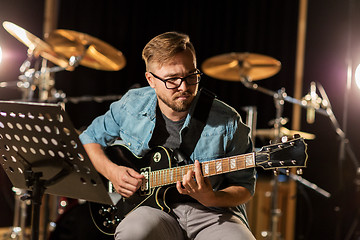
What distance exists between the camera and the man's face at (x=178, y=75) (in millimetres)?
2043

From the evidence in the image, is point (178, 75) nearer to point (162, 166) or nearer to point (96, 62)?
point (162, 166)

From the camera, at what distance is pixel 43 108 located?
1731 millimetres

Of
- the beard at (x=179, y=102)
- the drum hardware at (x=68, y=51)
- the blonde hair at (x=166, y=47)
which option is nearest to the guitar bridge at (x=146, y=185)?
the beard at (x=179, y=102)

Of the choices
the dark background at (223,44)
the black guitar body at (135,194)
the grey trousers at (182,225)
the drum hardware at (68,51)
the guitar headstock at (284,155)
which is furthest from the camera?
the dark background at (223,44)

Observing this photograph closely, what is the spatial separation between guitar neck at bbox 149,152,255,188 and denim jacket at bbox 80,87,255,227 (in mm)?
177

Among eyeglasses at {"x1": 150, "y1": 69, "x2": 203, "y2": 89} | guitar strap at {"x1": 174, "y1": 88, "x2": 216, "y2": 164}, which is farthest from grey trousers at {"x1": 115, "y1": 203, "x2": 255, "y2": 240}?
eyeglasses at {"x1": 150, "y1": 69, "x2": 203, "y2": 89}

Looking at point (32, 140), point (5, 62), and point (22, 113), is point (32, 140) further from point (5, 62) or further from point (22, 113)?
point (5, 62)

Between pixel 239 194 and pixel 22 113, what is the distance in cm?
103

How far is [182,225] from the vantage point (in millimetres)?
1982

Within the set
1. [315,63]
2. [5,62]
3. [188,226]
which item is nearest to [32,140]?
[188,226]

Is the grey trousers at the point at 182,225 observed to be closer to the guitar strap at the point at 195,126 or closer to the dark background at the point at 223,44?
the guitar strap at the point at 195,126

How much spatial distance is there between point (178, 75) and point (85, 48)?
182cm

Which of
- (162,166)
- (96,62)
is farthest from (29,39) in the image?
(162,166)

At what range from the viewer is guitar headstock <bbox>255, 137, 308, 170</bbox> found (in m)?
1.70
